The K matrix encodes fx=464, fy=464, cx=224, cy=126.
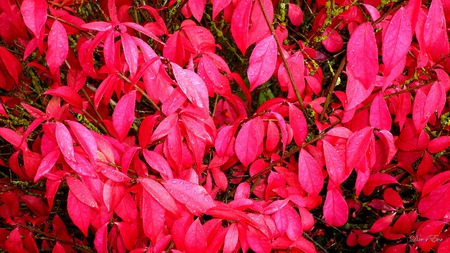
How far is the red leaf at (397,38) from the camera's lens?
86cm

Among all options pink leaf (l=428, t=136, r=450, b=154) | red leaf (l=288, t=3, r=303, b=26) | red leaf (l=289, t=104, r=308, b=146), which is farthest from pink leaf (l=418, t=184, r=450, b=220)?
red leaf (l=288, t=3, r=303, b=26)

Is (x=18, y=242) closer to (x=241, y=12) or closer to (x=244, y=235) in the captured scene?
(x=244, y=235)

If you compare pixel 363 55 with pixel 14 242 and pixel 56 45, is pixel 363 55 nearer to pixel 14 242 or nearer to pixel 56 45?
pixel 56 45

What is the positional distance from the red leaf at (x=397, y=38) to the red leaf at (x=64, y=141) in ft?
2.04

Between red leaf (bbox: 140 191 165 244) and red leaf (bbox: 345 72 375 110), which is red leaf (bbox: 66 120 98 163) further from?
red leaf (bbox: 345 72 375 110)

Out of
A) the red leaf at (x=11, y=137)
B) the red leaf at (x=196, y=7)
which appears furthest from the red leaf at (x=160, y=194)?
the red leaf at (x=196, y=7)

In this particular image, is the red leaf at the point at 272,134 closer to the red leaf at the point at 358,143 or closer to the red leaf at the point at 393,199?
the red leaf at the point at 358,143

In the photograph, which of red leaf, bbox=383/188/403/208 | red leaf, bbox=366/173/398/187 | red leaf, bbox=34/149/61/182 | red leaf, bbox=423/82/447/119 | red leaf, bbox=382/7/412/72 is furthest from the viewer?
red leaf, bbox=383/188/403/208

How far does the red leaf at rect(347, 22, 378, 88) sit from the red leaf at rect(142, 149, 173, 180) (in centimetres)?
46

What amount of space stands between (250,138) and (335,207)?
0.31 meters

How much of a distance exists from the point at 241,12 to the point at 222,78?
220mm

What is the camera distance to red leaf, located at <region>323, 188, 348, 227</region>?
122cm

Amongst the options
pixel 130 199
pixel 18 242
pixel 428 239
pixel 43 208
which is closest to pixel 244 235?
pixel 130 199

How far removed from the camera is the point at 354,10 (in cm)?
133
